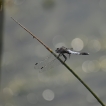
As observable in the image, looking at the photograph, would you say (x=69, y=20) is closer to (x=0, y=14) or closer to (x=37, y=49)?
(x=37, y=49)

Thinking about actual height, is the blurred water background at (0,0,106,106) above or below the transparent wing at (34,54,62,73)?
above

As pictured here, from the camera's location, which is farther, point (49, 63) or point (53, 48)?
point (53, 48)

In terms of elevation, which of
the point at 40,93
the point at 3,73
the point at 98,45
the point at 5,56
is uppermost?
the point at 5,56

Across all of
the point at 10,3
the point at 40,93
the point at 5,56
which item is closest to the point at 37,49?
the point at 5,56

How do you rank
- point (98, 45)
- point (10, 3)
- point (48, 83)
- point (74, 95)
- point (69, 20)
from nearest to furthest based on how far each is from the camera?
point (74, 95) < point (48, 83) < point (98, 45) < point (69, 20) < point (10, 3)

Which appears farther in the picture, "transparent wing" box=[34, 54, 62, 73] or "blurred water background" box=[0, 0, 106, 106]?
"blurred water background" box=[0, 0, 106, 106]

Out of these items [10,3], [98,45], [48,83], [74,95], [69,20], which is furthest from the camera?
[10,3]

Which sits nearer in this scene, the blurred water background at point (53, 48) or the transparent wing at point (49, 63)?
the transparent wing at point (49, 63)

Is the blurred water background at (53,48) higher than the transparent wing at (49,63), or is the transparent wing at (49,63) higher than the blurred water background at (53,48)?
the blurred water background at (53,48)
